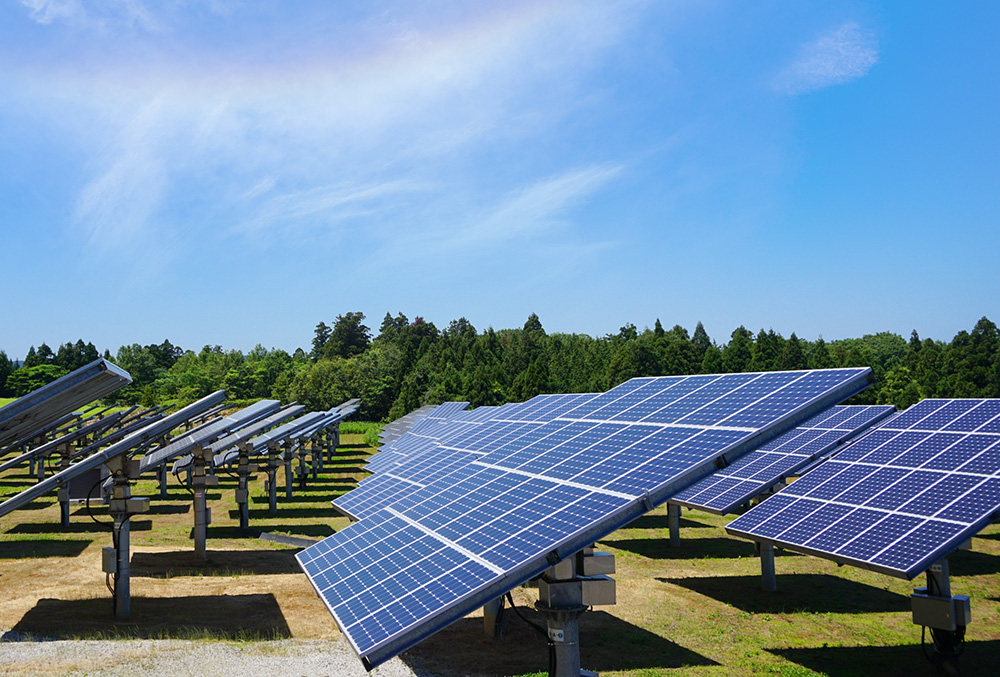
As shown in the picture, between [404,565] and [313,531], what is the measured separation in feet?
62.6

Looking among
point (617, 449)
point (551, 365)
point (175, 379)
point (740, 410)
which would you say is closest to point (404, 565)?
point (617, 449)

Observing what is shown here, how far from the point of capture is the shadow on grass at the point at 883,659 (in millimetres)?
11867

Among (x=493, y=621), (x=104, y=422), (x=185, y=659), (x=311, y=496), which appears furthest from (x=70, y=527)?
(x=493, y=621)

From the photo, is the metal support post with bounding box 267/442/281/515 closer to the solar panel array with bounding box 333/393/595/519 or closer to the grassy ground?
the grassy ground

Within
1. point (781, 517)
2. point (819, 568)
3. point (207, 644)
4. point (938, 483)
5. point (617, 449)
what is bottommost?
point (819, 568)

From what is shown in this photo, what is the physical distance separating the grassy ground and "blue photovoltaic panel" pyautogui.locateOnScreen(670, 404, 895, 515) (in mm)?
2235

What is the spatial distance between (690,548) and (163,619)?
50.3 ft

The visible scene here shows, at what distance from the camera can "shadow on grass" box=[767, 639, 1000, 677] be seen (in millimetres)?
11867

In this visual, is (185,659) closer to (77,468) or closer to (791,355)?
(77,468)

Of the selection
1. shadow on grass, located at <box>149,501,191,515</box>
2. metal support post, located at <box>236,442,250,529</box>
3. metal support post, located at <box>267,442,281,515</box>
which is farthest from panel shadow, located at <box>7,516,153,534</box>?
metal support post, located at <box>267,442,281,515</box>

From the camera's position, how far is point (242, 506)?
84.1 feet

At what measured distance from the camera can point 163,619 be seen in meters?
14.8

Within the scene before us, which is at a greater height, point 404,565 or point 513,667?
point 404,565

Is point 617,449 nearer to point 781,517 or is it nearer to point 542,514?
point 542,514
